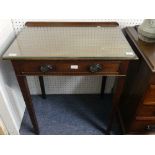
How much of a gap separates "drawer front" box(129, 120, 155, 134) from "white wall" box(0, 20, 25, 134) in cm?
79

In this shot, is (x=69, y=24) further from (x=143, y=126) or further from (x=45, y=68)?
(x=143, y=126)

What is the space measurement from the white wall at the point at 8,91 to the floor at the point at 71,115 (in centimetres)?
15

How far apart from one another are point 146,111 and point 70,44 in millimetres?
574

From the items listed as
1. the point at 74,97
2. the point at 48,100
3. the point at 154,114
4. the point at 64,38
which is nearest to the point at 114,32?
the point at 64,38

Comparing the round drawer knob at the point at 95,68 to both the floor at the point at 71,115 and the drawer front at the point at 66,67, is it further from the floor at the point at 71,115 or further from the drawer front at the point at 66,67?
the floor at the point at 71,115

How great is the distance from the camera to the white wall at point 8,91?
947mm

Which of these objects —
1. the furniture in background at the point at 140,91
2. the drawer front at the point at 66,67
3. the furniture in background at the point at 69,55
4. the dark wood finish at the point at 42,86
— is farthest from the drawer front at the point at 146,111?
the dark wood finish at the point at 42,86

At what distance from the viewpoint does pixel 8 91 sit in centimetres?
104

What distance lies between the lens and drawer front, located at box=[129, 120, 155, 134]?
1.03 metres

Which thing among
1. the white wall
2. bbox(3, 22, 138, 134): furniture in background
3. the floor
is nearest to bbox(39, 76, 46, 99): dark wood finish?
the floor

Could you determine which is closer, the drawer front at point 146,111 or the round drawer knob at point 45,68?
the round drawer knob at point 45,68

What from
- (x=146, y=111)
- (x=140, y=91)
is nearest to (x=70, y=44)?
(x=140, y=91)
